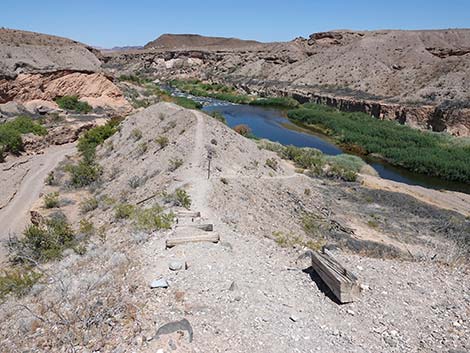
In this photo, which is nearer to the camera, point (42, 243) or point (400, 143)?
point (42, 243)

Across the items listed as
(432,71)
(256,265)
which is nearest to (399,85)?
(432,71)

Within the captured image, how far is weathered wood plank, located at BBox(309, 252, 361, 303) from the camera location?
8.04m

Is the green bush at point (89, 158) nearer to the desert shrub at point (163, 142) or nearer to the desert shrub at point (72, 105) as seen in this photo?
the desert shrub at point (163, 142)

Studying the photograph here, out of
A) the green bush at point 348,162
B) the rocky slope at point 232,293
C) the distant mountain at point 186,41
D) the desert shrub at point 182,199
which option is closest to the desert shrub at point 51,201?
the rocky slope at point 232,293

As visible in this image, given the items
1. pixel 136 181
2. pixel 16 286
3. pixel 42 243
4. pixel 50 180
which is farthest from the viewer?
pixel 50 180

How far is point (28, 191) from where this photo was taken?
21.0m

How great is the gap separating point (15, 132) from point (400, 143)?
32.7 metres

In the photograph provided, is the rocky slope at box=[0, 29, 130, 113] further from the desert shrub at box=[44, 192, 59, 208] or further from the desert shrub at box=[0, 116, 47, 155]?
the desert shrub at box=[44, 192, 59, 208]

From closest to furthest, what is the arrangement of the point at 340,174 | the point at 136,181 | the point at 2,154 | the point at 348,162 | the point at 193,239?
the point at 193,239, the point at 136,181, the point at 340,174, the point at 2,154, the point at 348,162

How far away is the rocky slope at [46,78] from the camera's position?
3444 centimetres

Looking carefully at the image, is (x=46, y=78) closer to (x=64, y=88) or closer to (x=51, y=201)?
(x=64, y=88)

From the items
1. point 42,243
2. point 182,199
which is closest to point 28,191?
point 42,243

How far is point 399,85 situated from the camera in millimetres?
58969

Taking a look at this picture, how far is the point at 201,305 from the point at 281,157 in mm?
20281
